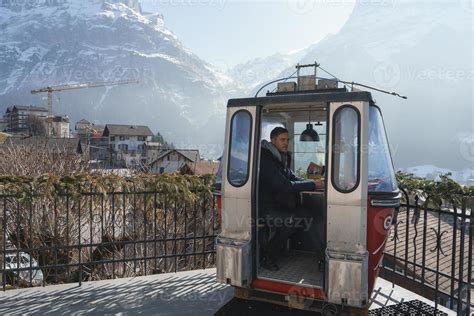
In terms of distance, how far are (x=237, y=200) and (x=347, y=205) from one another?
52.4 inches

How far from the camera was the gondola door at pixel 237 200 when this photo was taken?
4.60 meters

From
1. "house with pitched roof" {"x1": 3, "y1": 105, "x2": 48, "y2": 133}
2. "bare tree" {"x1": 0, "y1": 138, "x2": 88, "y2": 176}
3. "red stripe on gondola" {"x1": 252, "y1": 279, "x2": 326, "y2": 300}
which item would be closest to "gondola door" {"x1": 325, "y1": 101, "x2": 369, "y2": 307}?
"red stripe on gondola" {"x1": 252, "y1": 279, "x2": 326, "y2": 300}

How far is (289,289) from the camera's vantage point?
177 inches

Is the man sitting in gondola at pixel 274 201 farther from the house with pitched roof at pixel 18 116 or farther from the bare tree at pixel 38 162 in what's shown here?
the house with pitched roof at pixel 18 116

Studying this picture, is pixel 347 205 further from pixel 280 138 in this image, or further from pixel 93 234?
pixel 93 234

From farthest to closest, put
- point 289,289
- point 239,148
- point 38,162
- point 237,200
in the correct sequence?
point 38,162
point 239,148
point 237,200
point 289,289

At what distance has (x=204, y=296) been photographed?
562 cm

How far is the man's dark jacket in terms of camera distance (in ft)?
16.0

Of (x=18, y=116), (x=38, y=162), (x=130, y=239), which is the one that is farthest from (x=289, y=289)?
(x=18, y=116)

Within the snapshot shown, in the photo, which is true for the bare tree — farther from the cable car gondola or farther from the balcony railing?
the cable car gondola

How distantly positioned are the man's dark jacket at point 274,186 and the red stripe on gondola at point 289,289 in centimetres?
85

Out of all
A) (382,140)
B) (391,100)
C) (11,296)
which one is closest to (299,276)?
(382,140)

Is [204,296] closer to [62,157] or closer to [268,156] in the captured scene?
[268,156]

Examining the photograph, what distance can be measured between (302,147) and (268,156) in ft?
6.48
